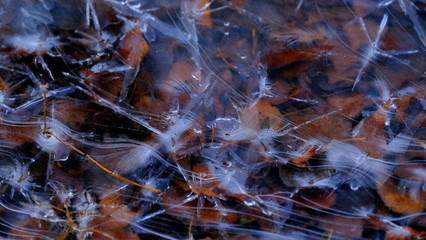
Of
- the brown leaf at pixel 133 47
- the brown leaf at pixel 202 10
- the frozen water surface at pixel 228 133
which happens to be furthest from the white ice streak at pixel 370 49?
the brown leaf at pixel 133 47

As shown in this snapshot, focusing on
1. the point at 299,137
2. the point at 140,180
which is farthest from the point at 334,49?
the point at 140,180

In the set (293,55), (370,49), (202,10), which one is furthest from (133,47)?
(370,49)

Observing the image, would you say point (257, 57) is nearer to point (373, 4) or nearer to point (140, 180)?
point (373, 4)

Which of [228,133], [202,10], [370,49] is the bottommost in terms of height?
[370,49]

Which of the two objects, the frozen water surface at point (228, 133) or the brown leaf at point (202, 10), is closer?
the frozen water surface at point (228, 133)

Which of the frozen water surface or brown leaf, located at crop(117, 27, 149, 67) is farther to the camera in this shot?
brown leaf, located at crop(117, 27, 149, 67)

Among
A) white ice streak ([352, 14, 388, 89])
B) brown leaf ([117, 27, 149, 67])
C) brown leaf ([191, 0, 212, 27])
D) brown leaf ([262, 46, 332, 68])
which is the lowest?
white ice streak ([352, 14, 388, 89])

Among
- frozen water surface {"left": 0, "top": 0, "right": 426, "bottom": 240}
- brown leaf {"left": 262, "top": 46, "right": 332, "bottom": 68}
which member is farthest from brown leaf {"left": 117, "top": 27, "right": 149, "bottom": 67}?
brown leaf {"left": 262, "top": 46, "right": 332, "bottom": 68}

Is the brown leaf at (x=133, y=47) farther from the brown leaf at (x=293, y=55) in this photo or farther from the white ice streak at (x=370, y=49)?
the white ice streak at (x=370, y=49)

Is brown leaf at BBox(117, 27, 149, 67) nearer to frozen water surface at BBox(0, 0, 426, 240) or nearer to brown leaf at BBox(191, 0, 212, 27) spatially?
frozen water surface at BBox(0, 0, 426, 240)

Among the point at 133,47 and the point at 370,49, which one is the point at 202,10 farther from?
the point at 370,49

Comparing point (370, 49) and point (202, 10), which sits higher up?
point (202, 10)
